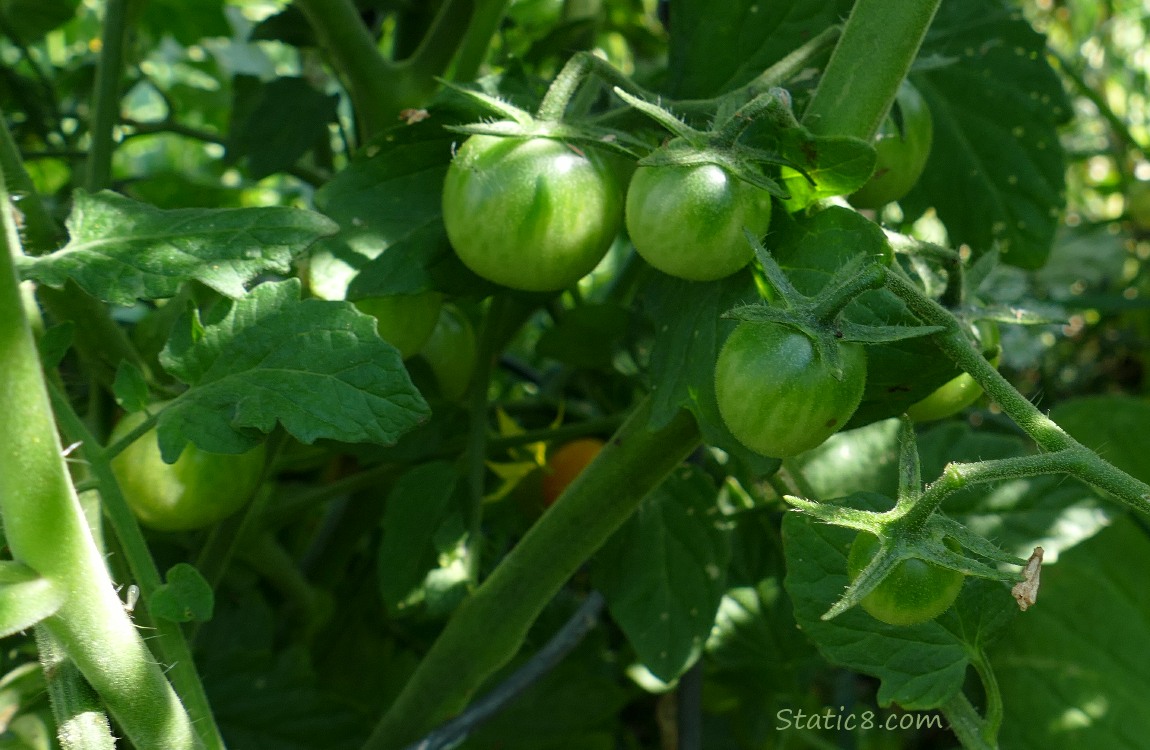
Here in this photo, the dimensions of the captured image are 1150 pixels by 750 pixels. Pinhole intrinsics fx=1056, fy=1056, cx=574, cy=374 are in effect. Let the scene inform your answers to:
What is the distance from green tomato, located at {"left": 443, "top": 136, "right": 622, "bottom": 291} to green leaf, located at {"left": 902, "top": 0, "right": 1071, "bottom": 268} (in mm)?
413

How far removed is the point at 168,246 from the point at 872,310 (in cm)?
36

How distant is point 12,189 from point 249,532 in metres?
0.34

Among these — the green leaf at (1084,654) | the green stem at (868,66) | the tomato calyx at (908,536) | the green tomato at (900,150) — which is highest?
the green stem at (868,66)

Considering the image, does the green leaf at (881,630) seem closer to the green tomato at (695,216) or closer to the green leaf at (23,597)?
the green tomato at (695,216)

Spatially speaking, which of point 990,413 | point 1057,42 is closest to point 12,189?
point 990,413

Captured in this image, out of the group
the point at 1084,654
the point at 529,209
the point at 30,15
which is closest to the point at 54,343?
the point at 529,209

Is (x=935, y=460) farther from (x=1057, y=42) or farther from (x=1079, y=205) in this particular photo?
(x=1057, y=42)

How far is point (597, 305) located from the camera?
87 cm

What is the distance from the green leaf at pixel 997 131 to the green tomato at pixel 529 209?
0.41 meters

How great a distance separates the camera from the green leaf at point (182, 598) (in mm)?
513

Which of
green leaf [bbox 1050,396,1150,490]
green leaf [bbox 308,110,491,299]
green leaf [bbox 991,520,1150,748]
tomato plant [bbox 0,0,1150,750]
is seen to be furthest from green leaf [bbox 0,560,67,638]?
green leaf [bbox 1050,396,1150,490]

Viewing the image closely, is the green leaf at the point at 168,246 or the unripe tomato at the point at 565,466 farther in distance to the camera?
the unripe tomato at the point at 565,466

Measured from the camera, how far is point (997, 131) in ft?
2.87

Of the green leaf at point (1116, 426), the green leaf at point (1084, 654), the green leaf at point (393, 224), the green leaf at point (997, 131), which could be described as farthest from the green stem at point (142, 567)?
the green leaf at point (1116, 426)
